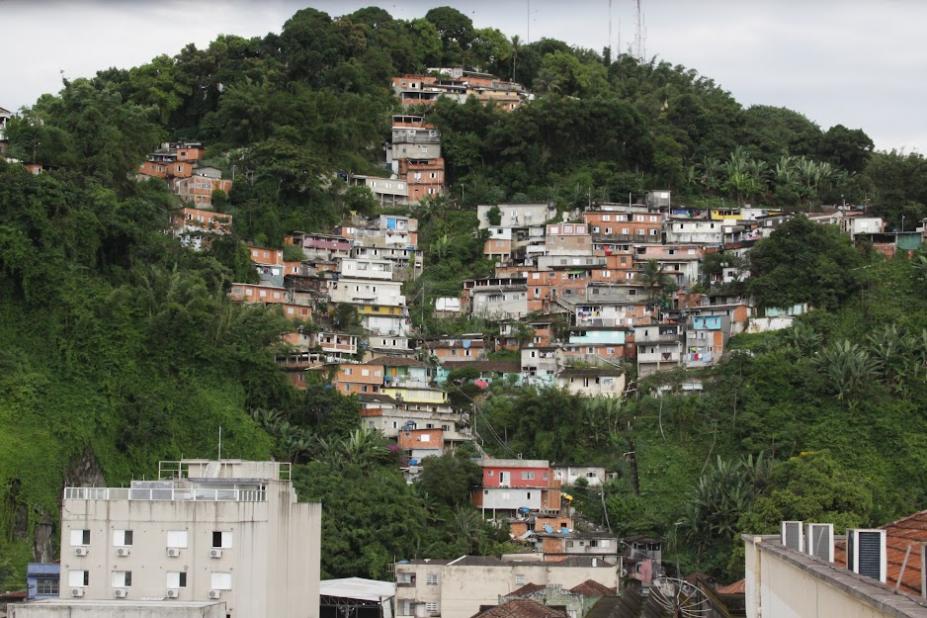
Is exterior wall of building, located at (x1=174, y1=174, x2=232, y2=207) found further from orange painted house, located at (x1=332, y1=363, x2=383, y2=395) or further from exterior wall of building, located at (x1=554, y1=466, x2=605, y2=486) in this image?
exterior wall of building, located at (x1=554, y1=466, x2=605, y2=486)

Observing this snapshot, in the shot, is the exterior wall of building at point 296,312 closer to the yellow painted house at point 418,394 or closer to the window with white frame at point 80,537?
the yellow painted house at point 418,394

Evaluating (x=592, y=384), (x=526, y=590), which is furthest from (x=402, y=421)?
(x=526, y=590)

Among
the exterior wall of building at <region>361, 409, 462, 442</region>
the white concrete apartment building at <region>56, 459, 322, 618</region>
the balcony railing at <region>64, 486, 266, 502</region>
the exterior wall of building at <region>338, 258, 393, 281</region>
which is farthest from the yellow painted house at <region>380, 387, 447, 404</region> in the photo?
the balcony railing at <region>64, 486, 266, 502</region>

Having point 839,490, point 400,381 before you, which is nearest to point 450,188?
point 400,381

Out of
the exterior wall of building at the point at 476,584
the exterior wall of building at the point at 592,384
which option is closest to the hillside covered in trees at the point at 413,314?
the exterior wall of building at the point at 592,384

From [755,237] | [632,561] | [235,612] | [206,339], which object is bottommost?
[632,561]

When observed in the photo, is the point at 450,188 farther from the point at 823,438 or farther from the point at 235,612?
the point at 235,612
